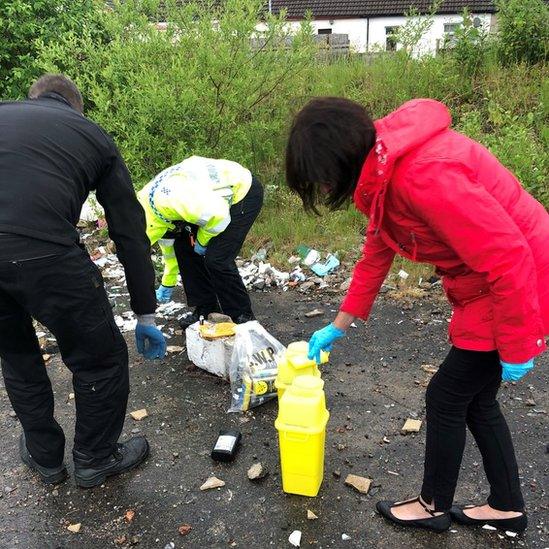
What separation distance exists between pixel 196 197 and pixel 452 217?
2.05 meters

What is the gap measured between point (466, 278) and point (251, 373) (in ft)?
5.23

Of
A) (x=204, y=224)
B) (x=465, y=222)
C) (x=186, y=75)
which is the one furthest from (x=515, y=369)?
(x=186, y=75)

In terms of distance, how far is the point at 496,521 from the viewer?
2.21 metres

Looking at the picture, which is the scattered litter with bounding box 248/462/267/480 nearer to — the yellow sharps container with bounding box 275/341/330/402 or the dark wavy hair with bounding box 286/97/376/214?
the yellow sharps container with bounding box 275/341/330/402

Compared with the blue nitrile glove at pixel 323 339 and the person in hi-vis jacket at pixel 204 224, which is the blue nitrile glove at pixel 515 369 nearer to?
the blue nitrile glove at pixel 323 339

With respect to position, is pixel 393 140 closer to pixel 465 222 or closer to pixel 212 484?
pixel 465 222

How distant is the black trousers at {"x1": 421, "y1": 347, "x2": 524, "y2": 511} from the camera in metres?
1.88

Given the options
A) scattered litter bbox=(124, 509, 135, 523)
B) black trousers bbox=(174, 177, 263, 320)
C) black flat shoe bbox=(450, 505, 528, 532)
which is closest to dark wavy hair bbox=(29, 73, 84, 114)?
black trousers bbox=(174, 177, 263, 320)

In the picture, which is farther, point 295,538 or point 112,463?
point 112,463

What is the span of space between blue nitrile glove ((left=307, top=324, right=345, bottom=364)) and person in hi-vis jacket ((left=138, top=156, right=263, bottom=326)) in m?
1.34

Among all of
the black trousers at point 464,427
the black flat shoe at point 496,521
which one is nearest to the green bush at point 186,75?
the black trousers at point 464,427

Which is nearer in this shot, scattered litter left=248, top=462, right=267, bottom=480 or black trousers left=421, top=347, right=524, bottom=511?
black trousers left=421, top=347, right=524, bottom=511

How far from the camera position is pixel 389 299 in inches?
177

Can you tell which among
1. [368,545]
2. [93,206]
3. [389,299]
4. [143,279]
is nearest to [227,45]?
[93,206]
